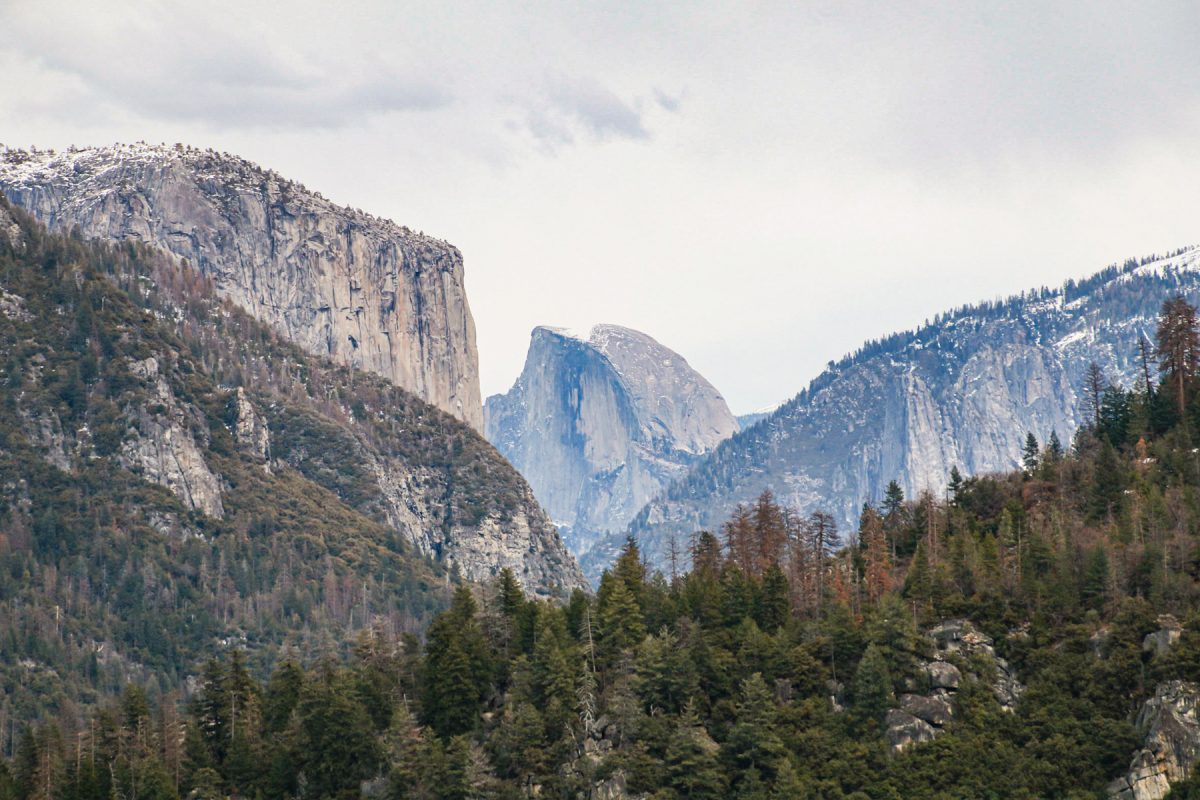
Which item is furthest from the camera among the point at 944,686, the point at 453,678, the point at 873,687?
the point at 453,678

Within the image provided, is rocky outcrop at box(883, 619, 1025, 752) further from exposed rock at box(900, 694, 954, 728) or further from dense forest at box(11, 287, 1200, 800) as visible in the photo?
dense forest at box(11, 287, 1200, 800)

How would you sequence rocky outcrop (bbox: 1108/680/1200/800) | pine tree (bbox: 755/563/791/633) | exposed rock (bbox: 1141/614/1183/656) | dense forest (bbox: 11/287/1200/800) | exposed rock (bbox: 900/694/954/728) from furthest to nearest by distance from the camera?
pine tree (bbox: 755/563/791/633) < exposed rock (bbox: 900/694/954/728) < dense forest (bbox: 11/287/1200/800) < exposed rock (bbox: 1141/614/1183/656) < rocky outcrop (bbox: 1108/680/1200/800)

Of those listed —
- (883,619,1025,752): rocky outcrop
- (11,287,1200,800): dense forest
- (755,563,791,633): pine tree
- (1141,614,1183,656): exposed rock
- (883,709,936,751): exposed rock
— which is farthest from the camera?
(755,563,791,633): pine tree

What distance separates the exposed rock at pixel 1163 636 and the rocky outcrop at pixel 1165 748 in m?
4.94

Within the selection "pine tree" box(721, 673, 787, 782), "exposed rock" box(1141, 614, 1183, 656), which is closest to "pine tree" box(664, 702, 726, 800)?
"pine tree" box(721, 673, 787, 782)

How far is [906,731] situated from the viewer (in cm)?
12200

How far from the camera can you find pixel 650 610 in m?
146

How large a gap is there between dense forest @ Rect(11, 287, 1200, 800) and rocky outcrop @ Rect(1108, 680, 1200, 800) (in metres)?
1.51

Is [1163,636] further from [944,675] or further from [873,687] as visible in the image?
[873,687]

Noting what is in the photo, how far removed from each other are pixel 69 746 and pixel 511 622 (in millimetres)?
44091

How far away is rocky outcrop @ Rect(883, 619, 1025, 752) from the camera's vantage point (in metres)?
122

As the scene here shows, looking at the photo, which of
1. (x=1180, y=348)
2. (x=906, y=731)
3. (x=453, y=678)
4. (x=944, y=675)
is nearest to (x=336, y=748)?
(x=453, y=678)

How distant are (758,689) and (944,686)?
15.8 m

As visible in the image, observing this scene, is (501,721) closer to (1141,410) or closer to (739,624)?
(739,624)
